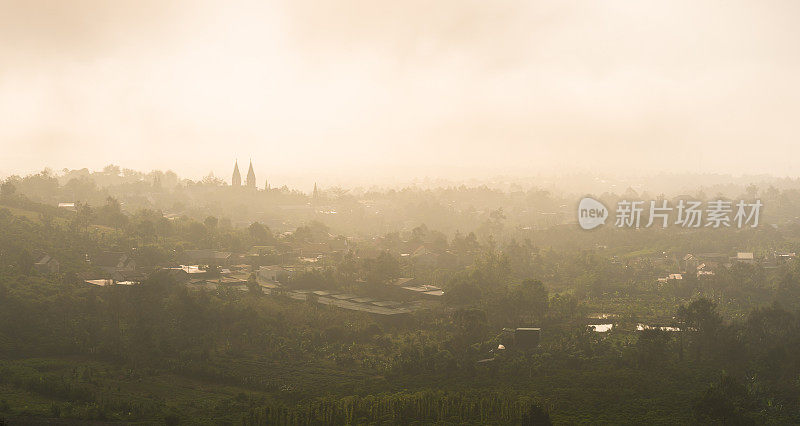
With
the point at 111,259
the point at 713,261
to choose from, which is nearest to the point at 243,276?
the point at 111,259

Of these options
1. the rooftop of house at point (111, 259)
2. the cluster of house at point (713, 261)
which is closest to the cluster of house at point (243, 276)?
the rooftop of house at point (111, 259)

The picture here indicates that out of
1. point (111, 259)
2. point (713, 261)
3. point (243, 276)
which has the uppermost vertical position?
point (111, 259)

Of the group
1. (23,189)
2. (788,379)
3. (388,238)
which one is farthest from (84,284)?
(23,189)

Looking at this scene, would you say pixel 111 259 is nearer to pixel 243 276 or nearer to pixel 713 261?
pixel 243 276

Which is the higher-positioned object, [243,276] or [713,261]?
[243,276]

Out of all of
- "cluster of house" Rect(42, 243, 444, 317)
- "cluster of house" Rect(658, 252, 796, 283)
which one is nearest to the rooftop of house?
"cluster of house" Rect(42, 243, 444, 317)

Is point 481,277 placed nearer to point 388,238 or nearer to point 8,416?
point 388,238

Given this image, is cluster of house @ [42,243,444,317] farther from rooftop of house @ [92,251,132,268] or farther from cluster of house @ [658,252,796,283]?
cluster of house @ [658,252,796,283]

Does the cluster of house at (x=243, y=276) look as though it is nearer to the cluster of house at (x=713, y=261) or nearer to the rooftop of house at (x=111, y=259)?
the rooftop of house at (x=111, y=259)
